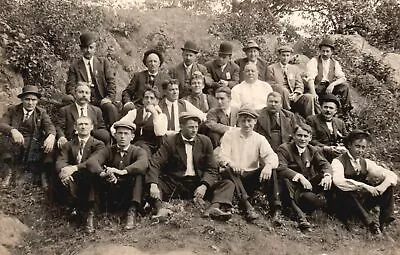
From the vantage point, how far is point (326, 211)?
8672 millimetres

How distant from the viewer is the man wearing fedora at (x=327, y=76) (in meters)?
11.2

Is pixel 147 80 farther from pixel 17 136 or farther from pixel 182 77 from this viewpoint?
pixel 17 136

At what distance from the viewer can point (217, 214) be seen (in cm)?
775

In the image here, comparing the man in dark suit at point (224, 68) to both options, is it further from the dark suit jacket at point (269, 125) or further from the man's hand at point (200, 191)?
the man's hand at point (200, 191)

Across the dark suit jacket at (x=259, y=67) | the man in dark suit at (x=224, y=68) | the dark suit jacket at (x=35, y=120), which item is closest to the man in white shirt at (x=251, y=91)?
the man in dark suit at (x=224, y=68)

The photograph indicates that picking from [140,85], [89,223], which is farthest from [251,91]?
[89,223]

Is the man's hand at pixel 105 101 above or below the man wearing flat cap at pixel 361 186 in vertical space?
above

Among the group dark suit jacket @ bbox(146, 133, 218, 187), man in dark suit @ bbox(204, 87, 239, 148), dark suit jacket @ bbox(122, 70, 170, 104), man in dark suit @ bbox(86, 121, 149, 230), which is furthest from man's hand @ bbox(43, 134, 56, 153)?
man in dark suit @ bbox(204, 87, 239, 148)

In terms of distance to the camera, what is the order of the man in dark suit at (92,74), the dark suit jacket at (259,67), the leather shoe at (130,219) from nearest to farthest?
the leather shoe at (130,219)
the man in dark suit at (92,74)
the dark suit jacket at (259,67)

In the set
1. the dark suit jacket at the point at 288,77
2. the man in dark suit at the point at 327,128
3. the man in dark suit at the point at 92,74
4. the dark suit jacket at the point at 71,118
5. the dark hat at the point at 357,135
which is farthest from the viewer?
the dark suit jacket at the point at 288,77

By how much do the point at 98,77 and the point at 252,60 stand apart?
287 centimetres

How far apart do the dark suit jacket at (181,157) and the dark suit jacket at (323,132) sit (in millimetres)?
1933

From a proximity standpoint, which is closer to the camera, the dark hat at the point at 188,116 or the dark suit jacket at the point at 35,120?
Answer: the dark hat at the point at 188,116

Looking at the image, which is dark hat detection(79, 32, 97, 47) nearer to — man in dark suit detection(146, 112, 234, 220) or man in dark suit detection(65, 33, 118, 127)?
man in dark suit detection(65, 33, 118, 127)
